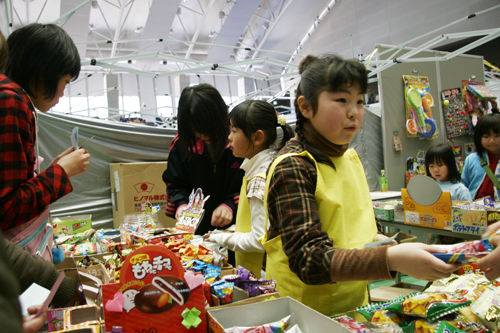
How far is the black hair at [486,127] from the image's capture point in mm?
2869

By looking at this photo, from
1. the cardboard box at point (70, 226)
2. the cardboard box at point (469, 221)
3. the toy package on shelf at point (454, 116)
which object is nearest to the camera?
the cardboard box at point (469, 221)

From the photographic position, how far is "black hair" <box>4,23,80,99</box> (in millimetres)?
1063

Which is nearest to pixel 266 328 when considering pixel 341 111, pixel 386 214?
pixel 341 111

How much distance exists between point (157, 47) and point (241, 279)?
44.0ft

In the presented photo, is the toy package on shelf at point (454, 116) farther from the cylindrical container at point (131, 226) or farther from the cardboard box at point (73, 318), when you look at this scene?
the cardboard box at point (73, 318)

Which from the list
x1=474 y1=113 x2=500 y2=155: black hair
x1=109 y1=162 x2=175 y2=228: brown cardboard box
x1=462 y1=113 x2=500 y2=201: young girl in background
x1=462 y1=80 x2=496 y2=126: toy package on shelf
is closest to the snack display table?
x1=462 y1=113 x2=500 y2=201: young girl in background

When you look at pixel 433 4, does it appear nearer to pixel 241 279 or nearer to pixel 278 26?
pixel 278 26

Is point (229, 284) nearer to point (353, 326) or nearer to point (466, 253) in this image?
point (353, 326)

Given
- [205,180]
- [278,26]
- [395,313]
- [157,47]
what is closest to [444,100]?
[205,180]

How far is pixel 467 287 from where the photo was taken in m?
1.17

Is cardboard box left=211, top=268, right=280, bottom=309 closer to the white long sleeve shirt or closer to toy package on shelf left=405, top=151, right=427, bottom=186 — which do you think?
the white long sleeve shirt

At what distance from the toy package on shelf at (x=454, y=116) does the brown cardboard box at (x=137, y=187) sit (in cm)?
425

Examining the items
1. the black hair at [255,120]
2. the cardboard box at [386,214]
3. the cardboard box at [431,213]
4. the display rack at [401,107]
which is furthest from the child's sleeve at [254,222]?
the display rack at [401,107]

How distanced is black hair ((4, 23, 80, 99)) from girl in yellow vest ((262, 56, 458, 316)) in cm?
75
